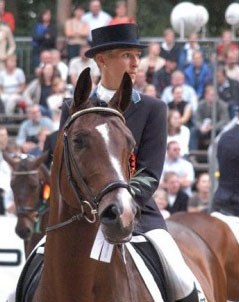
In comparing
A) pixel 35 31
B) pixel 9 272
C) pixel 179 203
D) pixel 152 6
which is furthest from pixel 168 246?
pixel 152 6

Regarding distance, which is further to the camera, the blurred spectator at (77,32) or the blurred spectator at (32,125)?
the blurred spectator at (77,32)

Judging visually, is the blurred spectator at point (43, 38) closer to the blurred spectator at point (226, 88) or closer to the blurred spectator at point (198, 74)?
the blurred spectator at point (198, 74)

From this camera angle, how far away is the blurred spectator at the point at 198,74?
20359mm

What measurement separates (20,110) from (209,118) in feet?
13.9

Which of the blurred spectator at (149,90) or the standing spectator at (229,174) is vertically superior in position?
the standing spectator at (229,174)

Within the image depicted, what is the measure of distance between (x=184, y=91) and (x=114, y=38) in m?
13.2

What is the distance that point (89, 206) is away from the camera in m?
6.13

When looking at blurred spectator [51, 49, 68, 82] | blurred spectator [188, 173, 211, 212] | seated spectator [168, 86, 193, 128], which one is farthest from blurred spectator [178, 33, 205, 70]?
blurred spectator [188, 173, 211, 212]

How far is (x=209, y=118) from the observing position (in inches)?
773

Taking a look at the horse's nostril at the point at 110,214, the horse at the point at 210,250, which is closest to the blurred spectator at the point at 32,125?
the horse at the point at 210,250

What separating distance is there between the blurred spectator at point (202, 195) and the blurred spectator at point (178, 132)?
600mm

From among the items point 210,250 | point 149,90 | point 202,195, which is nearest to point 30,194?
point 202,195

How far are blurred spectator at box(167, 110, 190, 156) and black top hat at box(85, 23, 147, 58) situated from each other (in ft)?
35.2

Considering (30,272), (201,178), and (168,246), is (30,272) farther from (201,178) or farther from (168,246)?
(201,178)
